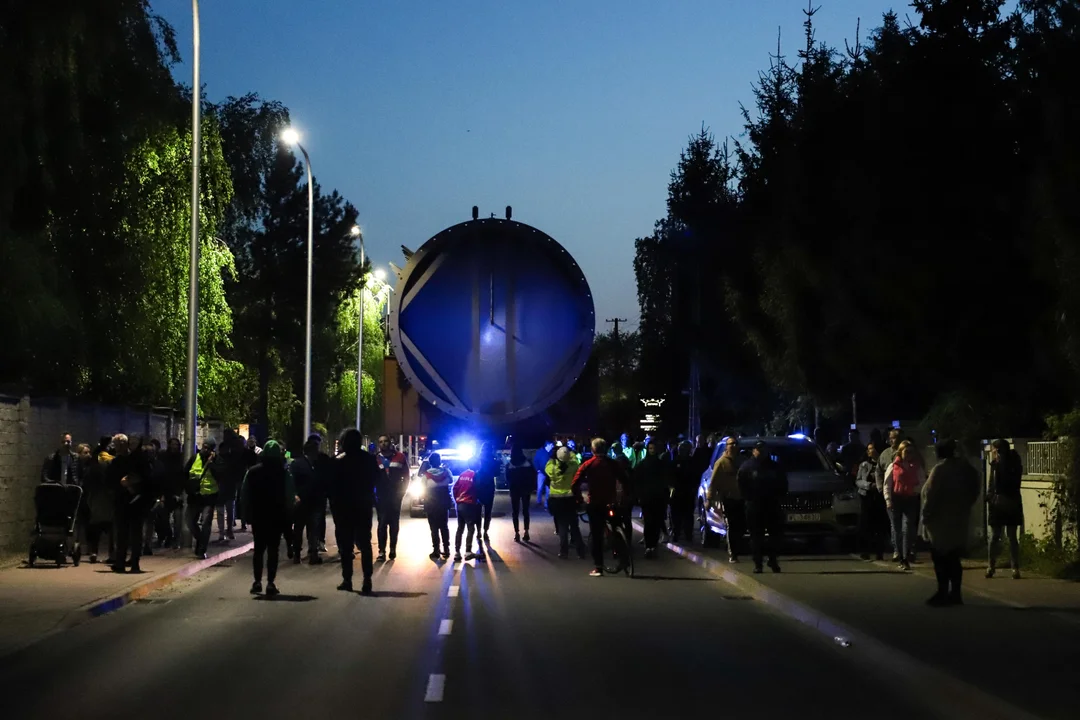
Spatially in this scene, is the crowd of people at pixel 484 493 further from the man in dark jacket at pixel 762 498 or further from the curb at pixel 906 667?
the curb at pixel 906 667

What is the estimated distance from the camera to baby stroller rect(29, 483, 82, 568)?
22891mm

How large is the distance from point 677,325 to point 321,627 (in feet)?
173

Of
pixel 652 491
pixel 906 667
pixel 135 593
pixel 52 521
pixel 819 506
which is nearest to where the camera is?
pixel 906 667

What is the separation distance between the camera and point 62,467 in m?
24.7

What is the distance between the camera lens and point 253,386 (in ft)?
276

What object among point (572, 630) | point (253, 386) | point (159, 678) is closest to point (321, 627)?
point (572, 630)

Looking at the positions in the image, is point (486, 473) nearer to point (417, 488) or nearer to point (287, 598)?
point (287, 598)

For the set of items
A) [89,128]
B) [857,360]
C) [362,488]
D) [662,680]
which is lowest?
[662,680]

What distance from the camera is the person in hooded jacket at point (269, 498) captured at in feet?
63.3

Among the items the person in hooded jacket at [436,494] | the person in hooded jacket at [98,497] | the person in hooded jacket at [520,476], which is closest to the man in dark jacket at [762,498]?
the person in hooded jacket at [520,476]

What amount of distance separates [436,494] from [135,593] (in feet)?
21.6

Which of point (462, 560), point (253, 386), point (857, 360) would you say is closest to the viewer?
point (462, 560)

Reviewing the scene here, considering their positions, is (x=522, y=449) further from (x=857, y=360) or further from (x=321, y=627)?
(x=857, y=360)

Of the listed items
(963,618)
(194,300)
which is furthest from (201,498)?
(963,618)
